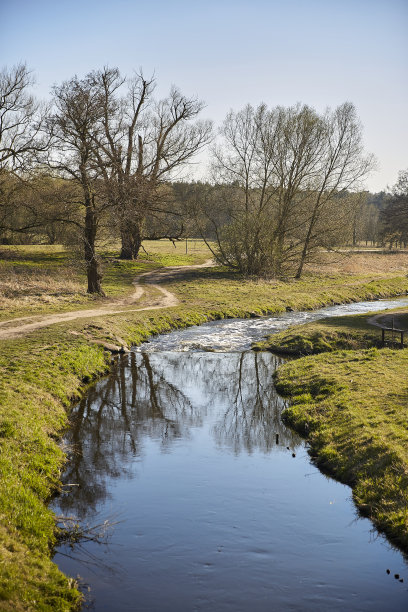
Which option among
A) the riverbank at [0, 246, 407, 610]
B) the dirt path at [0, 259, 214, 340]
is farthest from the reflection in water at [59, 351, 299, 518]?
the dirt path at [0, 259, 214, 340]

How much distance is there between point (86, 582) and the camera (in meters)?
8.07

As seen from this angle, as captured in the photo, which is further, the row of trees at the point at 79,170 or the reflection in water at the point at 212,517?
the row of trees at the point at 79,170

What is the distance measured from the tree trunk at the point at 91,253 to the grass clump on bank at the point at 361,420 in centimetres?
1482

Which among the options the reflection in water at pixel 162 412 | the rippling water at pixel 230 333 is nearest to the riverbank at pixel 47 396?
the reflection in water at pixel 162 412

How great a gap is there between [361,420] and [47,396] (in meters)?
8.05

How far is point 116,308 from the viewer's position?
2906 centimetres

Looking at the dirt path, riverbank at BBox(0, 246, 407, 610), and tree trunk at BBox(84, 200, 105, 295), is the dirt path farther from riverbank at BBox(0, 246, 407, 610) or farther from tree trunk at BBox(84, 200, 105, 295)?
tree trunk at BBox(84, 200, 105, 295)

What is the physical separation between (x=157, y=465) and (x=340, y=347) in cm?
1211

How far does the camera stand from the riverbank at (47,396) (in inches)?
307

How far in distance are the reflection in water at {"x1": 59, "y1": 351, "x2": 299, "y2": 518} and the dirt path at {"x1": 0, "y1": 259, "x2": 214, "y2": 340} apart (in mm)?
4424

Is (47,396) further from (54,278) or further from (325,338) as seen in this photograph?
(54,278)

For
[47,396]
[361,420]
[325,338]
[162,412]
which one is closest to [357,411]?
[361,420]

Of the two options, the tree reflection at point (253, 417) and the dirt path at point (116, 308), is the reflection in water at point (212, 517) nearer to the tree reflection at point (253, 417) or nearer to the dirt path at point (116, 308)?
the tree reflection at point (253, 417)

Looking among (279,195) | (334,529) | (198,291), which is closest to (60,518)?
(334,529)
